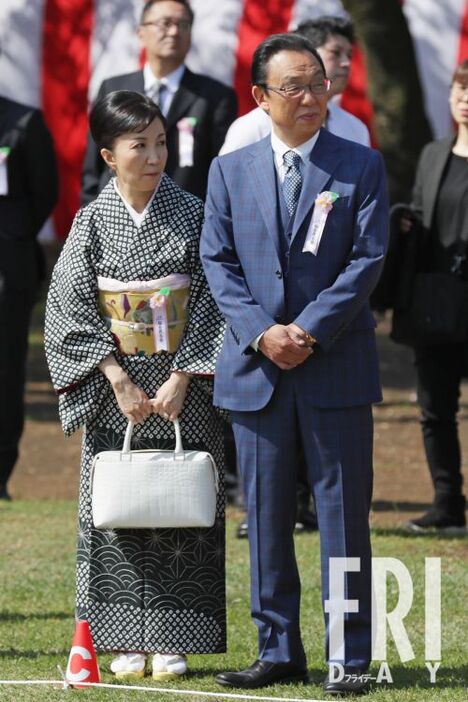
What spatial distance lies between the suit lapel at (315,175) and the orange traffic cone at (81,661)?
4.86 feet

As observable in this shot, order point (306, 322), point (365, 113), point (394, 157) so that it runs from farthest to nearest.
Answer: point (394, 157)
point (365, 113)
point (306, 322)

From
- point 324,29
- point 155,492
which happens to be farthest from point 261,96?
point 324,29

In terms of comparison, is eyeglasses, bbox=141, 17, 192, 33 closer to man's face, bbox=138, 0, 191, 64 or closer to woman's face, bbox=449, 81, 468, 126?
man's face, bbox=138, 0, 191, 64

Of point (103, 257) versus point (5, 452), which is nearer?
point (103, 257)

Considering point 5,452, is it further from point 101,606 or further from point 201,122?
point 101,606

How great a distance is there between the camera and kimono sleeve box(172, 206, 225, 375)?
5.07 m

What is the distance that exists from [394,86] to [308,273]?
360 inches

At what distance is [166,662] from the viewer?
16.7 feet

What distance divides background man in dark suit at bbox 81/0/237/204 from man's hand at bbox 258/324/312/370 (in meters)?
2.79

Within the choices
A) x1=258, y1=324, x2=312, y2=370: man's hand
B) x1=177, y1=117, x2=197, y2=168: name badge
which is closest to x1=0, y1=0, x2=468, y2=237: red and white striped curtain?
x1=177, y1=117, x2=197, y2=168: name badge

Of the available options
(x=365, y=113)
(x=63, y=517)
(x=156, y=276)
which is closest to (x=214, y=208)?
(x=156, y=276)

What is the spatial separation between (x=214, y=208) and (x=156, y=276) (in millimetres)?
316

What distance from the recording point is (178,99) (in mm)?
7570

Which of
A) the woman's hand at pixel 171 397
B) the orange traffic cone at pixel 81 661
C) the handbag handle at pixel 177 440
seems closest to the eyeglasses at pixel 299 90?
the woman's hand at pixel 171 397
